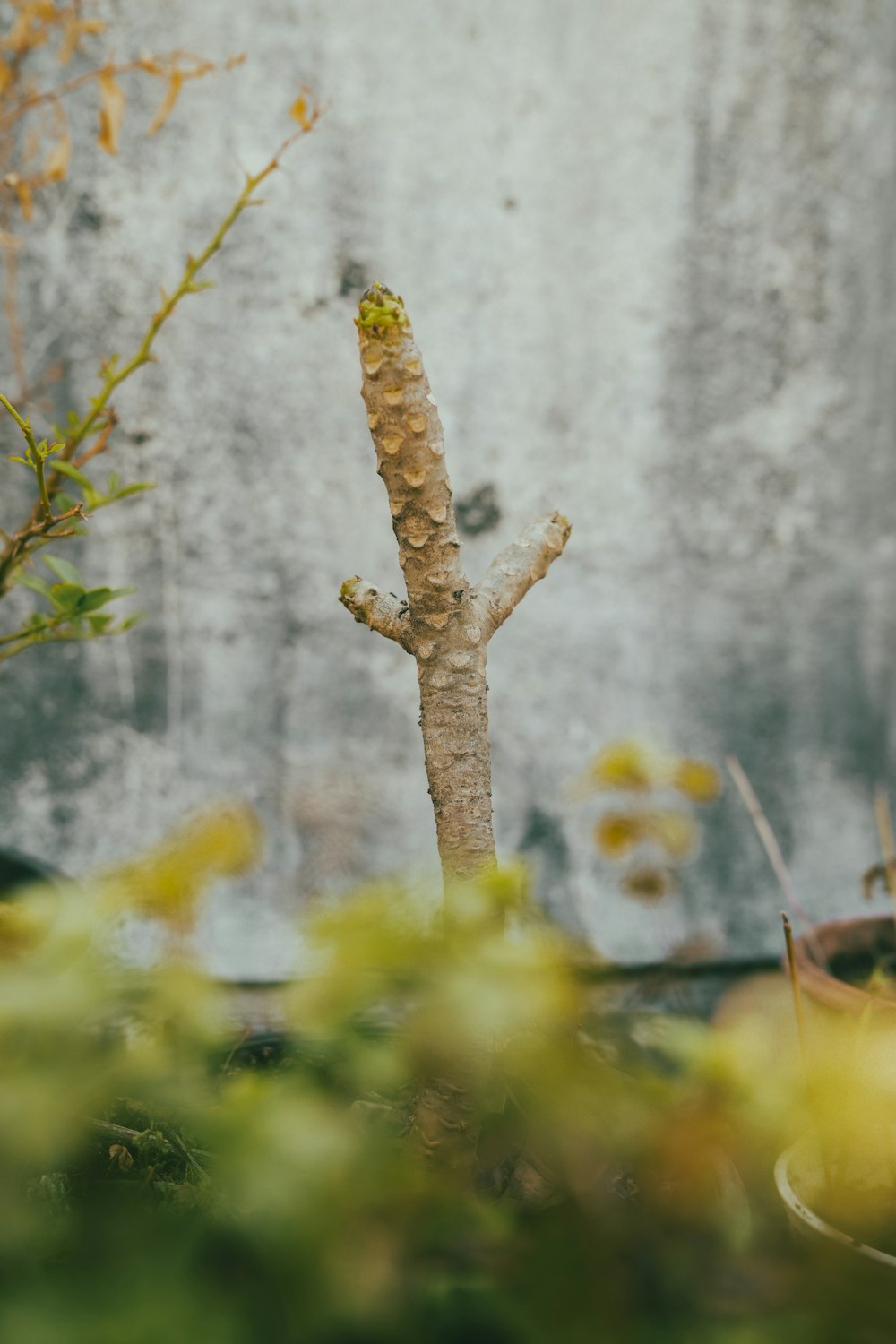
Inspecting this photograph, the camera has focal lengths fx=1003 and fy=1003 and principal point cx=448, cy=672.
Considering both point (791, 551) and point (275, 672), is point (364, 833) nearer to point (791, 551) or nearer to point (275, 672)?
point (275, 672)

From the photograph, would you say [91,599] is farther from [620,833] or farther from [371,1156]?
[371,1156]

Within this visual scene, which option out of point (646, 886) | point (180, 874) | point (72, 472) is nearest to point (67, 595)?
point (72, 472)

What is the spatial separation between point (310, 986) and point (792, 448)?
217cm

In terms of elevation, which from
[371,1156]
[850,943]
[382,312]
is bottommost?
[850,943]

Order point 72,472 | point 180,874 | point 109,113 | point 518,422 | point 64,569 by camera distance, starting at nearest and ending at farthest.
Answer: point 180,874
point 72,472
point 64,569
point 109,113
point 518,422

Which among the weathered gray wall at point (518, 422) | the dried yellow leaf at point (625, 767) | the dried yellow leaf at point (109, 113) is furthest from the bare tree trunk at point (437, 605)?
the weathered gray wall at point (518, 422)

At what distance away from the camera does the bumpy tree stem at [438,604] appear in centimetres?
76

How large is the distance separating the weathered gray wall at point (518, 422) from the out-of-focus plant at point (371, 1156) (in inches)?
68.8

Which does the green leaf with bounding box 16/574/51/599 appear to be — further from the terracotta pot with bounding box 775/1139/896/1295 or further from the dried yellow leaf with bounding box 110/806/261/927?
the terracotta pot with bounding box 775/1139/896/1295

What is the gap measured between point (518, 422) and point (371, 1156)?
2.06 m

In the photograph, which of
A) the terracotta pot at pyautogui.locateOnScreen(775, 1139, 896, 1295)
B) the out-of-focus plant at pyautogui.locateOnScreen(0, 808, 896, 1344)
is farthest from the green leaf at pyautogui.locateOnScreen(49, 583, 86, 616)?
the terracotta pot at pyautogui.locateOnScreen(775, 1139, 896, 1295)

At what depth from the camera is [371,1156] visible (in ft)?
1.06

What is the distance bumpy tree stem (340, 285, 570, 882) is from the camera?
0.76 metres

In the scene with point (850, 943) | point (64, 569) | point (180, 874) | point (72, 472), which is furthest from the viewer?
point (850, 943)
